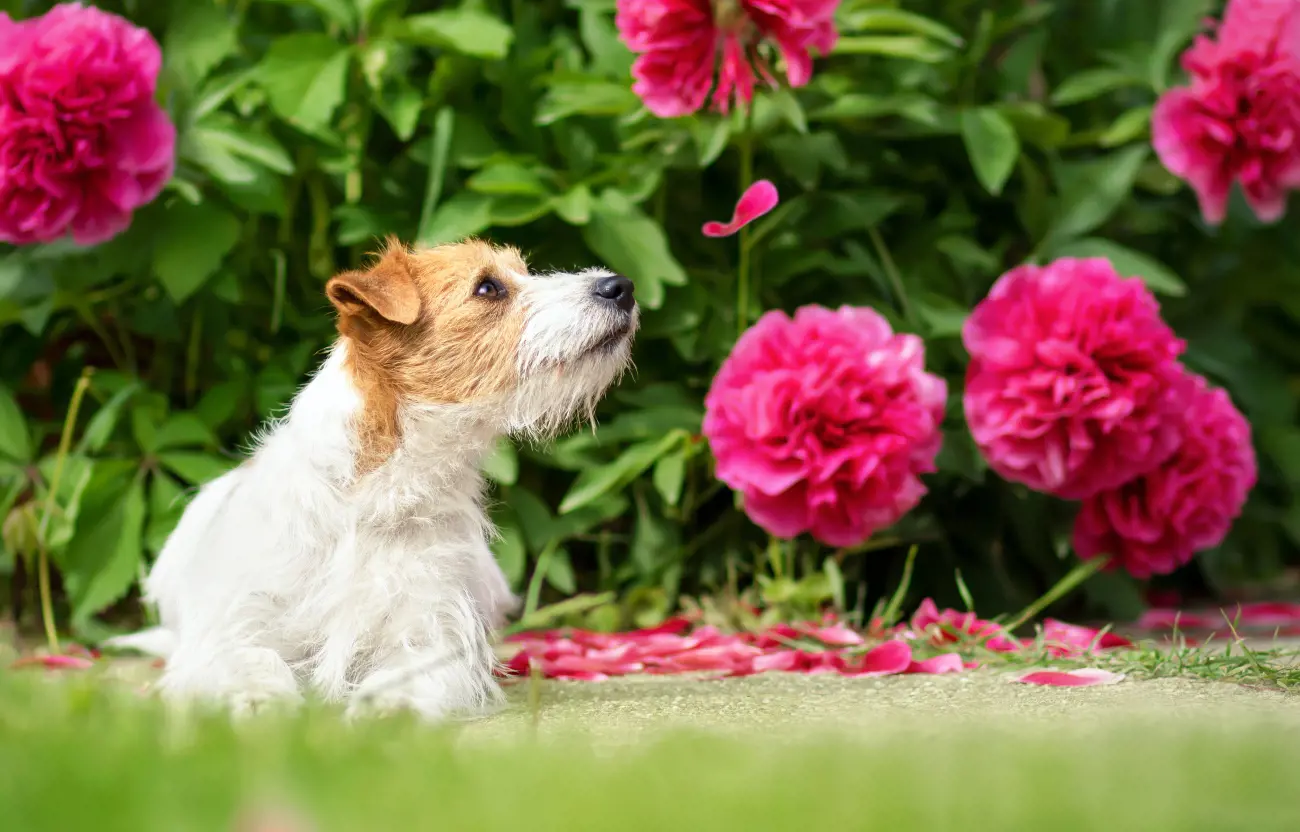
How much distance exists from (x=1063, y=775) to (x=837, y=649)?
143 centimetres

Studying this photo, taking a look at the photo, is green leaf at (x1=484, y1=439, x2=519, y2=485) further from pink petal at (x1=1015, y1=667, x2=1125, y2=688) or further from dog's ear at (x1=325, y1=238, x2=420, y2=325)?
pink petal at (x1=1015, y1=667, x2=1125, y2=688)

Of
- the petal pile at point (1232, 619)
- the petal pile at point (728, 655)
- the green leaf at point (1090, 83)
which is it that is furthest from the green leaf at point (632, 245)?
the petal pile at point (1232, 619)

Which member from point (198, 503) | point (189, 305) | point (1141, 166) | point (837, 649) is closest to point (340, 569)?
point (198, 503)

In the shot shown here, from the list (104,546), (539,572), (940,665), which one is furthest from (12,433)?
(940,665)

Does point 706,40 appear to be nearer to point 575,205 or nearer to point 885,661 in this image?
point 575,205

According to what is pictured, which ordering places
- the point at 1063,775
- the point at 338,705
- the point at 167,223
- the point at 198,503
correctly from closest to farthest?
the point at 1063,775
the point at 338,705
the point at 198,503
the point at 167,223

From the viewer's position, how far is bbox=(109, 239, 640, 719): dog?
88.7 inches

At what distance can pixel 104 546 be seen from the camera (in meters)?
3.12

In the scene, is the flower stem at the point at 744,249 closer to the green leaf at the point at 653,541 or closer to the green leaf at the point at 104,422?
the green leaf at the point at 653,541

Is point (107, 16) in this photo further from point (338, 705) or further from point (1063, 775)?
point (1063, 775)

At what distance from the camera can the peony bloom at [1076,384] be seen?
2.89 metres

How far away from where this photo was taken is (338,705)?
2160mm

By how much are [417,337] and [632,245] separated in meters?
0.80

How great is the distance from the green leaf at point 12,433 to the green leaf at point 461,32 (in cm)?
126
